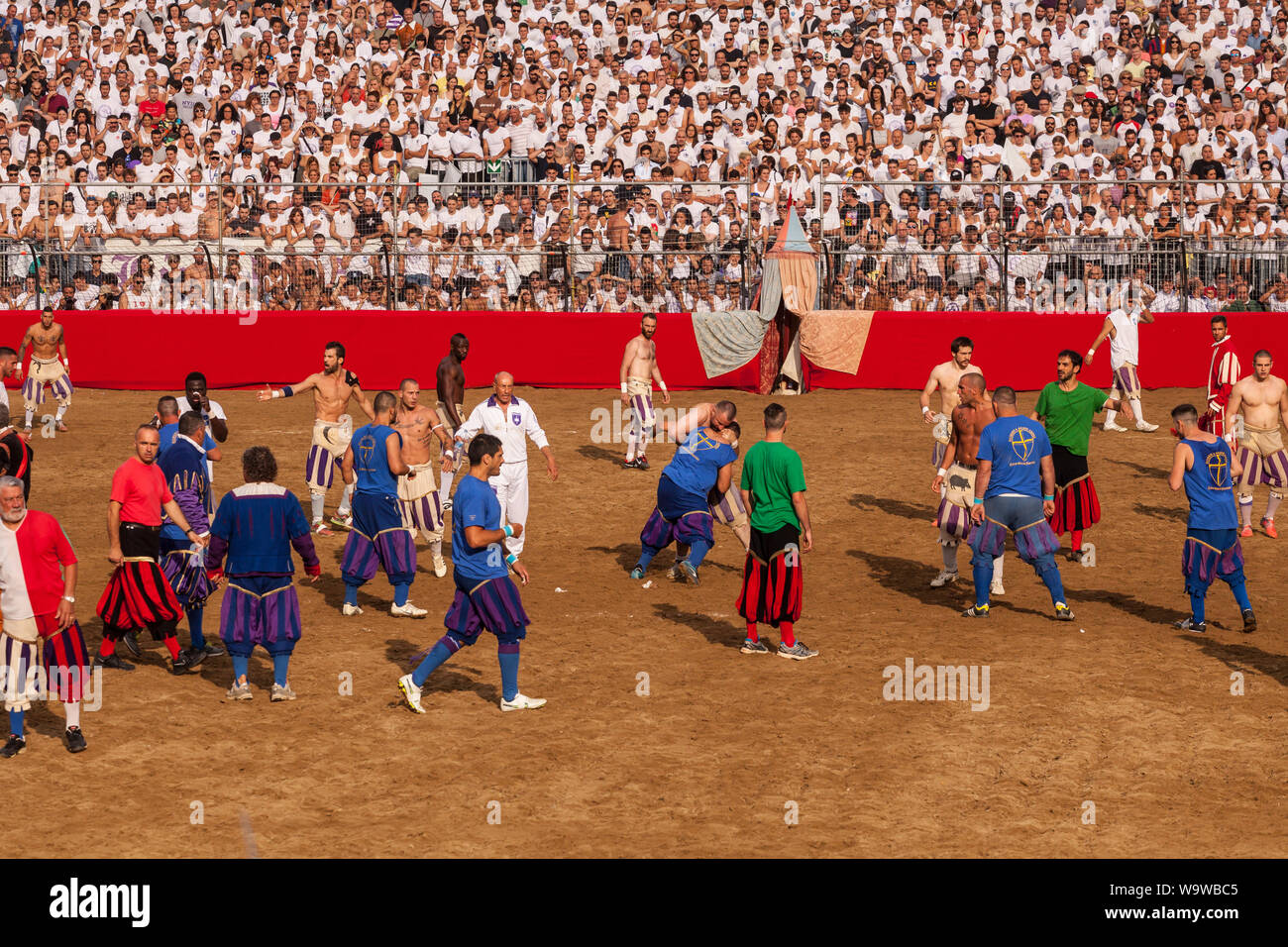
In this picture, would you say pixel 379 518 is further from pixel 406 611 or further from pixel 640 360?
pixel 640 360

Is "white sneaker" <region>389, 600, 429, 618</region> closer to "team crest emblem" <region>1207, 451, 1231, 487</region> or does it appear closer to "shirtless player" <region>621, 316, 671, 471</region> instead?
"shirtless player" <region>621, 316, 671, 471</region>

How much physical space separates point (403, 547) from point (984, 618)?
17.1 ft

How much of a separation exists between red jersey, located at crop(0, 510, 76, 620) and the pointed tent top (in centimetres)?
1530

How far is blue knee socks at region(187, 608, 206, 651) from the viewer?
11852 mm

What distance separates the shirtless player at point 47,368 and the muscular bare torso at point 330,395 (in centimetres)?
Result: 716

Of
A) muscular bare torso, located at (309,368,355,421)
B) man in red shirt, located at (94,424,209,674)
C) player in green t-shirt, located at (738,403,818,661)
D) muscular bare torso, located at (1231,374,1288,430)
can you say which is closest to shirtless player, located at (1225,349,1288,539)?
muscular bare torso, located at (1231,374,1288,430)

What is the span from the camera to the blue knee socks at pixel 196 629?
1185 centimetres

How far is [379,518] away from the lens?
13.1m

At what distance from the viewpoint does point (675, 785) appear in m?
9.48

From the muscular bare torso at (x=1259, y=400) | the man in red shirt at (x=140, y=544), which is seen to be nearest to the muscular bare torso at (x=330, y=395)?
the man in red shirt at (x=140, y=544)

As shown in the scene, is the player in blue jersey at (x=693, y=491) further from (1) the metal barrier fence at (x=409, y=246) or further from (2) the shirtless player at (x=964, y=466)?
(1) the metal barrier fence at (x=409, y=246)

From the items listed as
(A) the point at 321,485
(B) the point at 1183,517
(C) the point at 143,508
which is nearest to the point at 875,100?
Answer: (B) the point at 1183,517

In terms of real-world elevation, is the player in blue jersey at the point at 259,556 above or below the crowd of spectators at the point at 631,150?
below

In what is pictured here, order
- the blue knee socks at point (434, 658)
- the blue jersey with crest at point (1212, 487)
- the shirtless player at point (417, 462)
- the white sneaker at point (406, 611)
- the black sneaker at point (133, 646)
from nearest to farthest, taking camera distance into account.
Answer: the blue knee socks at point (434, 658)
the black sneaker at point (133, 646)
the blue jersey with crest at point (1212, 487)
the white sneaker at point (406, 611)
the shirtless player at point (417, 462)
